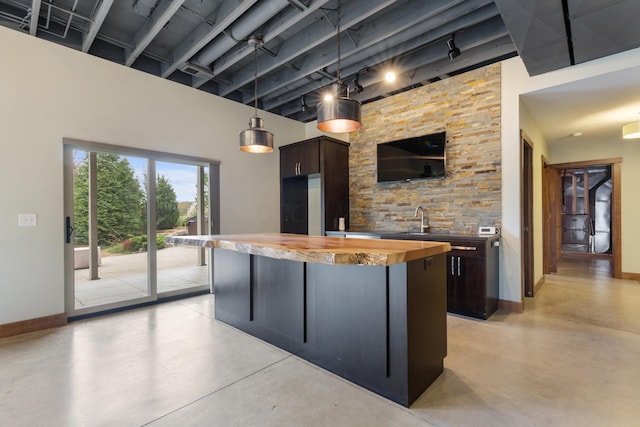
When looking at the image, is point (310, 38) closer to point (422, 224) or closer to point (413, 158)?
point (413, 158)

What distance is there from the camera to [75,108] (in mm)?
3350

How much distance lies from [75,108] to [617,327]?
6.26m

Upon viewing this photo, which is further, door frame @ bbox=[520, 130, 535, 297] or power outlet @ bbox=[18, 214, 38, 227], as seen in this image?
door frame @ bbox=[520, 130, 535, 297]

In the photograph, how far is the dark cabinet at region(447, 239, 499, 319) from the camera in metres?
3.23

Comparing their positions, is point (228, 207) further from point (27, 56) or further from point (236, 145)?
point (27, 56)

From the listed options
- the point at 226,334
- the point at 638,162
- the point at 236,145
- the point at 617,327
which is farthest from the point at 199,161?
the point at 638,162

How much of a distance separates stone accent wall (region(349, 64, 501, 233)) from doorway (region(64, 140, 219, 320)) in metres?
2.55

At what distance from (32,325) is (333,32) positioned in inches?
171

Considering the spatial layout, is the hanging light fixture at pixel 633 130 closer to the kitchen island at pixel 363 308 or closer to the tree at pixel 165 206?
the kitchen island at pixel 363 308

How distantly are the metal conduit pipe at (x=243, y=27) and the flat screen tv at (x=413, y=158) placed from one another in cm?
239

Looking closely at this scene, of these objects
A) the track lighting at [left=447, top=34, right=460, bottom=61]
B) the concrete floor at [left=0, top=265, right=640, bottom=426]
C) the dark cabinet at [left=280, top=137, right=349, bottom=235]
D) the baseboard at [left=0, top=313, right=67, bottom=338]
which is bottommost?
the concrete floor at [left=0, top=265, right=640, bottom=426]

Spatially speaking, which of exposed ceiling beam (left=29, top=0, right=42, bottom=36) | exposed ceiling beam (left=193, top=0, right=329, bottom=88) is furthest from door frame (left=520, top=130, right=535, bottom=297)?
exposed ceiling beam (left=29, top=0, right=42, bottom=36)

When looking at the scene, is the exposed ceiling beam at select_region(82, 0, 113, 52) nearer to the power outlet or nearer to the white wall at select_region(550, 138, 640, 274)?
the power outlet

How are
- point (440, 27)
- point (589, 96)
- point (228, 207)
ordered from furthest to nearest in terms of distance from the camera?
point (228, 207) < point (589, 96) < point (440, 27)
